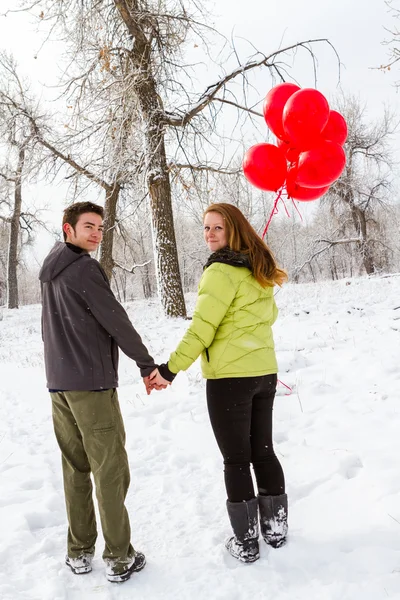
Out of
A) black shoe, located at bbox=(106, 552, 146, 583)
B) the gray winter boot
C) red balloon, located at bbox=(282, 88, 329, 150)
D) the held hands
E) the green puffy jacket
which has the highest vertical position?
red balloon, located at bbox=(282, 88, 329, 150)

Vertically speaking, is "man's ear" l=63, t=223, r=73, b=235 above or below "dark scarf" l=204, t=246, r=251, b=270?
above

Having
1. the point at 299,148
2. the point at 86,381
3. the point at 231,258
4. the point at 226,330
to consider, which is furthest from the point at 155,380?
the point at 299,148

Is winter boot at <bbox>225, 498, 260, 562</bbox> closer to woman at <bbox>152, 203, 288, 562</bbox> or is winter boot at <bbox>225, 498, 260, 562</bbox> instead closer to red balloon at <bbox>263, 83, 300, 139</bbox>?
woman at <bbox>152, 203, 288, 562</bbox>

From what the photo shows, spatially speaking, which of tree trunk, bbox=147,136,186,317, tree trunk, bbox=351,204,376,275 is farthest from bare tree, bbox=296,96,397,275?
tree trunk, bbox=147,136,186,317

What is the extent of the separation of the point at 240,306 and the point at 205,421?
2536mm

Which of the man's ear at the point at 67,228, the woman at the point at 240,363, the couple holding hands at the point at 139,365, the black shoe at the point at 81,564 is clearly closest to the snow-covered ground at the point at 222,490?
the black shoe at the point at 81,564

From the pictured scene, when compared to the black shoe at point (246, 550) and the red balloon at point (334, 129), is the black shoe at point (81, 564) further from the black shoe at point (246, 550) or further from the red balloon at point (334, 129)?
the red balloon at point (334, 129)

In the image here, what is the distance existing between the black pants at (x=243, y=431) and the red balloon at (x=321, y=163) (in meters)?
1.99

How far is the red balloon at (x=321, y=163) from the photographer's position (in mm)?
3670

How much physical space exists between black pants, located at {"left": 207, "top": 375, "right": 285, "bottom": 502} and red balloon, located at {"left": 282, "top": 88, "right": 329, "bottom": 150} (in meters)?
2.22

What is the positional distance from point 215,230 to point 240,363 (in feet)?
2.89

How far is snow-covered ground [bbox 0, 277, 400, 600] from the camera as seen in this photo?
92.6 inches

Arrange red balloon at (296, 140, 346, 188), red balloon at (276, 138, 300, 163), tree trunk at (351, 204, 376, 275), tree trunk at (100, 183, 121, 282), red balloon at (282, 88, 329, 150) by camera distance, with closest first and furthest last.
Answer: red balloon at (282, 88, 329, 150)
red balloon at (296, 140, 346, 188)
red balloon at (276, 138, 300, 163)
tree trunk at (100, 183, 121, 282)
tree trunk at (351, 204, 376, 275)

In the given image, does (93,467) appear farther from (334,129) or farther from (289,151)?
(334,129)
